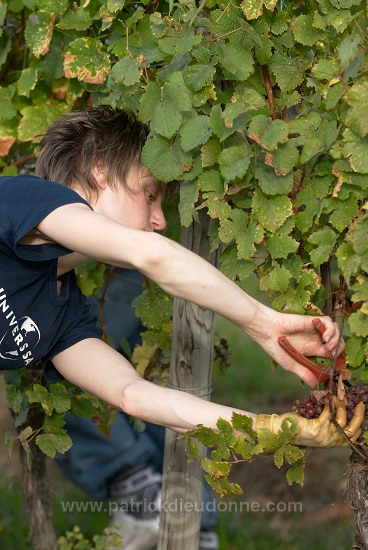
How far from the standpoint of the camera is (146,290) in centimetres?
279

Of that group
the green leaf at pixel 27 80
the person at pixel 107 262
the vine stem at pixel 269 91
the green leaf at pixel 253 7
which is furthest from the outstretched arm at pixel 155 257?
the green leaf at pixel 27 80

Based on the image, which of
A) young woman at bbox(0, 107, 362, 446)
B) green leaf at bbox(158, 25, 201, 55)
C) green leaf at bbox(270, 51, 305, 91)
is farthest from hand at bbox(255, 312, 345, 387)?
green leaf at bbox(158, 25, 201, 55)

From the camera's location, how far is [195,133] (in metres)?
2.06

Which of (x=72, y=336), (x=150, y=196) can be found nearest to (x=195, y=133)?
(x=150, y=196)

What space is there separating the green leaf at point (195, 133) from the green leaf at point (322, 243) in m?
0.33

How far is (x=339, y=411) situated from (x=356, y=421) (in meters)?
0.04

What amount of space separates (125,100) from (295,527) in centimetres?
234

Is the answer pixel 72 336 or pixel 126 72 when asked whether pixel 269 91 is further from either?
pixel 72 336

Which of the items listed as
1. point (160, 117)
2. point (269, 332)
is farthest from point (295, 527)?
point (160, 117)

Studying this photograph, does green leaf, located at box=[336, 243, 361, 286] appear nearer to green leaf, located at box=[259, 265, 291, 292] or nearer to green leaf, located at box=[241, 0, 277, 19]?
green leaf, located at box=[259, 265, 291, 292]

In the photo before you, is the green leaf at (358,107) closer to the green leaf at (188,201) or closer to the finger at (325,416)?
the green leaf at (188,201)

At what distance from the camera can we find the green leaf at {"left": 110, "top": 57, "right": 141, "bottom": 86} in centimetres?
220

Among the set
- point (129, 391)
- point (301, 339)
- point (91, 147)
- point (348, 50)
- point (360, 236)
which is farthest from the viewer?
point (91, 147)

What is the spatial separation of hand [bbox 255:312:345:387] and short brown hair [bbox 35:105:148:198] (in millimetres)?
616
